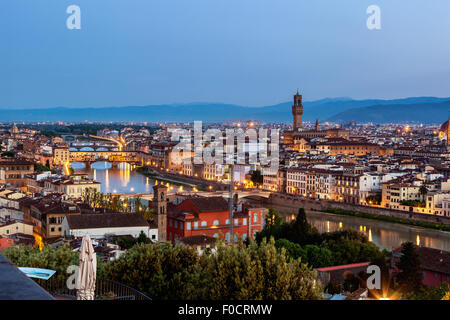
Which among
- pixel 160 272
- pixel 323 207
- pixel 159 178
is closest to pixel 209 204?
pixel 160 272

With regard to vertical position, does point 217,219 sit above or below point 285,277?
below

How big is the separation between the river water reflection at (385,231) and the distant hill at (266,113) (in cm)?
6955

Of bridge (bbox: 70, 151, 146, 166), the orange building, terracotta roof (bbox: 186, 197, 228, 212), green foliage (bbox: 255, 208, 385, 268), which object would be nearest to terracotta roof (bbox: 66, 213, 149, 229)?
Answer: the orange building

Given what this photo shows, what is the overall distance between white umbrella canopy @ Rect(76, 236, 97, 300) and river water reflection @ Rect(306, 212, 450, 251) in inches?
279

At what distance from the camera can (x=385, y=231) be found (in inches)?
408

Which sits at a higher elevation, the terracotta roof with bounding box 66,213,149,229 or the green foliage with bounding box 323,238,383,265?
the terracotta roof with bounding box 66,213,149,229

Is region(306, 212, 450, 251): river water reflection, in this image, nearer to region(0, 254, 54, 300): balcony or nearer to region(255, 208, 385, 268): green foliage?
region(255, 208, 385, 268): green foliage

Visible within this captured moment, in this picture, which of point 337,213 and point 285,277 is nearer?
point 285,277

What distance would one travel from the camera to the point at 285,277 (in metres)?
2.71

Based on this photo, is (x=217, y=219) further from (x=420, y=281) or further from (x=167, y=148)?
(x=167, y=148)

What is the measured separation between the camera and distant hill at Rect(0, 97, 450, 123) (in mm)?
92812

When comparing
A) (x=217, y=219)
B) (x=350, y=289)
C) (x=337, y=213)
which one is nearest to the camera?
(x=350, y=289)

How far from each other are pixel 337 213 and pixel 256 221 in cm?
481

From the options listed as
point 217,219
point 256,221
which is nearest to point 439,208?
point 256,221
